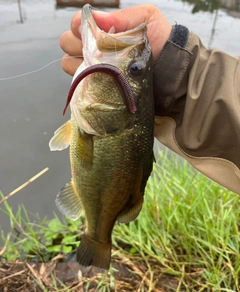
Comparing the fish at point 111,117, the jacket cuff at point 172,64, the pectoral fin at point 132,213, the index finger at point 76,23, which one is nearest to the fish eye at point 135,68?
the fish at point 111,117

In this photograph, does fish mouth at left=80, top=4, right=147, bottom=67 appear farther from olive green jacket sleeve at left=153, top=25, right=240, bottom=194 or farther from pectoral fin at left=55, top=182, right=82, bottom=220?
pectoral fin at left=55, top=182, right=82, bottom=220

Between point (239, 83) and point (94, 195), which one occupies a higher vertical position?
point (239, 83)

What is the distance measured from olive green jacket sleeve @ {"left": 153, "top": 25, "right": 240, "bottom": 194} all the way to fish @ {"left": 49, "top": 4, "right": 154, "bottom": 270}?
0.64 feet

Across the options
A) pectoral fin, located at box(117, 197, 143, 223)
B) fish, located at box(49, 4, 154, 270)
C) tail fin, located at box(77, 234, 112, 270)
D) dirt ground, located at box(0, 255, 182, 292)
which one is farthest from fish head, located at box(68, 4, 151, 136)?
dirt ground, located at box(0, 255, 182, 292)

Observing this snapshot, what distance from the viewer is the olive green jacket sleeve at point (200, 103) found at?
170 cm

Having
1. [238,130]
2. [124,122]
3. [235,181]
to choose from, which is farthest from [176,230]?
[124,122]

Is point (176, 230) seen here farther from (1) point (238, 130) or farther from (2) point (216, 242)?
(1) point (238, 130)

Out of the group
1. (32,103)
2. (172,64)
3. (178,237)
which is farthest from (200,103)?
(32,103)

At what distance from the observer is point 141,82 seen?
5.07ft

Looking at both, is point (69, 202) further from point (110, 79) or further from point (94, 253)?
point (110, 79)

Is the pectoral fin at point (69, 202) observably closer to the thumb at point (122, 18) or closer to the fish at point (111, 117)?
the fish at point (111, 117)

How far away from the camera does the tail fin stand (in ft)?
6.72

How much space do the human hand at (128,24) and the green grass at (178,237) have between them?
1.52m

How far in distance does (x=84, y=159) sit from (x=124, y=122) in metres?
0.28
